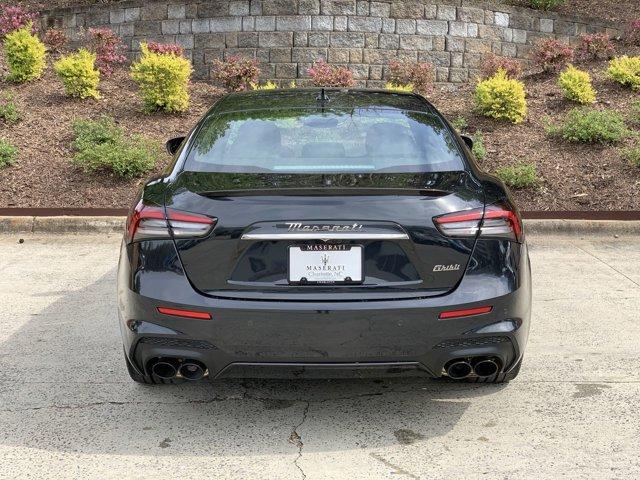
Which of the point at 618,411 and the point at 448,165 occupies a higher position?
the point at 448,165

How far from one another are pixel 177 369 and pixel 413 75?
29.1ft

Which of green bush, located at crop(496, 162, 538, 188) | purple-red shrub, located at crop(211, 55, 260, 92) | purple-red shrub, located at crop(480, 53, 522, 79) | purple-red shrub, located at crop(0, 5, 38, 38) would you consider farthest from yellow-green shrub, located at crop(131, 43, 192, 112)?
green bush, located at crop(496, 162, 538, 188)

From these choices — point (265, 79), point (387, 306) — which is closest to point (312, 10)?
point (265, 79)

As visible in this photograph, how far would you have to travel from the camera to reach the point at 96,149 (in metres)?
9.45

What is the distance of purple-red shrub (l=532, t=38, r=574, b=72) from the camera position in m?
12.1

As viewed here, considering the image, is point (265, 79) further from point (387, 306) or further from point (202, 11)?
point (387, 306)

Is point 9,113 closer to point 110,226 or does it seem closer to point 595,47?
point 110,226

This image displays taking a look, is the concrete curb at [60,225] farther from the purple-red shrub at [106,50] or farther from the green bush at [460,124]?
the green bush at [460,124]

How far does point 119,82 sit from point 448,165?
918 cm

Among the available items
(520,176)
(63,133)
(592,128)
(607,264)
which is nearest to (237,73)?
(63,133)

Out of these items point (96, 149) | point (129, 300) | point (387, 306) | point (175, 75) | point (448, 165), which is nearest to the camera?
point (387, 306)

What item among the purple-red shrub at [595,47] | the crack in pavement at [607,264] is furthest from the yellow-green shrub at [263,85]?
the crack in pavement at [607,264]

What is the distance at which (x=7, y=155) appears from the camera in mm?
9734

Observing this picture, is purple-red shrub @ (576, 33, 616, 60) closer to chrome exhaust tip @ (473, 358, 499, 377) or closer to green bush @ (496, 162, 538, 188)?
green bush @ (496, 162, 538, 188)
